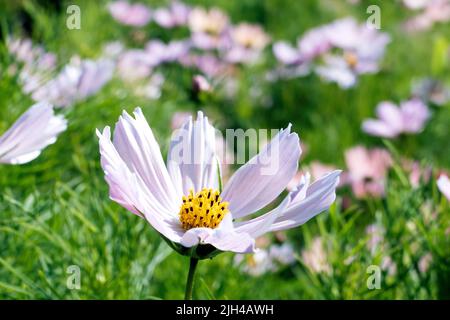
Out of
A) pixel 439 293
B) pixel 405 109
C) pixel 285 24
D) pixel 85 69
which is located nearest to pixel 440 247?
pixel 439 293

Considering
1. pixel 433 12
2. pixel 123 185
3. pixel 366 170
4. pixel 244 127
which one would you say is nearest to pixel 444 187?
pixel 123 185

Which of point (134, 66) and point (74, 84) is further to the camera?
point (134, 66)

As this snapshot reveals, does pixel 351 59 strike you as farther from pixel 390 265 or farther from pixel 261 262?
pixel 390 265

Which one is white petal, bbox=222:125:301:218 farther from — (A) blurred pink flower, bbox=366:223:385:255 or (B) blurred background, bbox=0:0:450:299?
(A) blurred pink flower, bbox=366:223:385:255

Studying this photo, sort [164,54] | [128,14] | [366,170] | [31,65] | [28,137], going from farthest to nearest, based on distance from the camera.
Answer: [128,14] → [164,54] → [366,170] → [31,65] → [28,137]

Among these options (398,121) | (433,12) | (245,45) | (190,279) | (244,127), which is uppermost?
(433,12)

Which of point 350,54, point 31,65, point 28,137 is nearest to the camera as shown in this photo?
point 28,137

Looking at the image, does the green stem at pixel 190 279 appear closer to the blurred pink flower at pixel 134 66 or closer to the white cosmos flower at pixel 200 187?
the white cosmos flower at pixel 200 187
